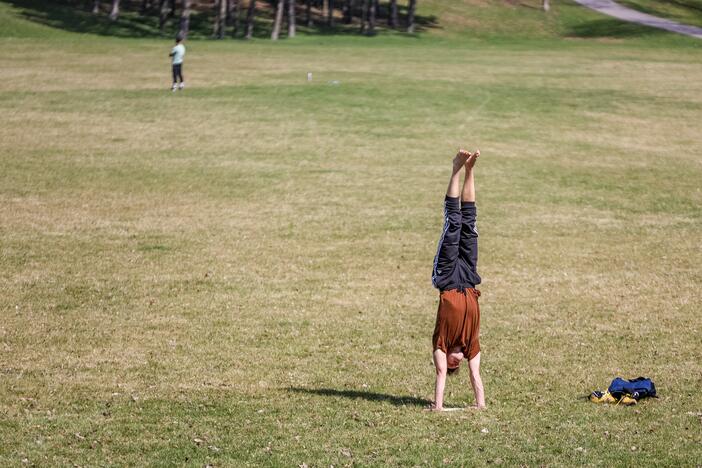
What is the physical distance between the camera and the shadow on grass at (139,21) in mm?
80356

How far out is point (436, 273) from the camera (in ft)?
39.5

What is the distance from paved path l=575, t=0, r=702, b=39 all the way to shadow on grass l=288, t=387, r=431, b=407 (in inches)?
3146

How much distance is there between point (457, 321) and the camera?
11852 millimetres

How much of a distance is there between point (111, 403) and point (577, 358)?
748 centimetres

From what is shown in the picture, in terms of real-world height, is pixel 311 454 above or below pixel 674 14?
below

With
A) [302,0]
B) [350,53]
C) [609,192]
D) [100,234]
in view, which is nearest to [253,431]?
[100,234]

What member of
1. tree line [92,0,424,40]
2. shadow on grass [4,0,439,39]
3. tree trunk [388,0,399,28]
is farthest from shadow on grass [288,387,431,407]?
tree trunk [388,0,399,28]

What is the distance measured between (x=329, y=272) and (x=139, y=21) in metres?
73.1

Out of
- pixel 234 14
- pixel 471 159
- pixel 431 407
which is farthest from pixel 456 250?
pixel 234 14

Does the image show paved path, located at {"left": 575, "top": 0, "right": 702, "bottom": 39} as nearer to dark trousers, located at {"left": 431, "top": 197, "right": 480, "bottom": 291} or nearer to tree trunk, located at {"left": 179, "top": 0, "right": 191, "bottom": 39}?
tree trunk, located at {"left": 179, "top": 0, "right": 191, "bottom": 39}

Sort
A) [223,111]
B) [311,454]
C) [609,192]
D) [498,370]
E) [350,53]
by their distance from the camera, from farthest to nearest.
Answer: [350,53] → [223,111] → [609,192] → [498,370] → [311,454]

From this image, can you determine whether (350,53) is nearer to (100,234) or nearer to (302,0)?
(302,0)

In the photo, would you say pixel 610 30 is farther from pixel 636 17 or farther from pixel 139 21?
pixel 139 21

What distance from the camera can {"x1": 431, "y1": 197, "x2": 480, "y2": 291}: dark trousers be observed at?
1189 centimetres
